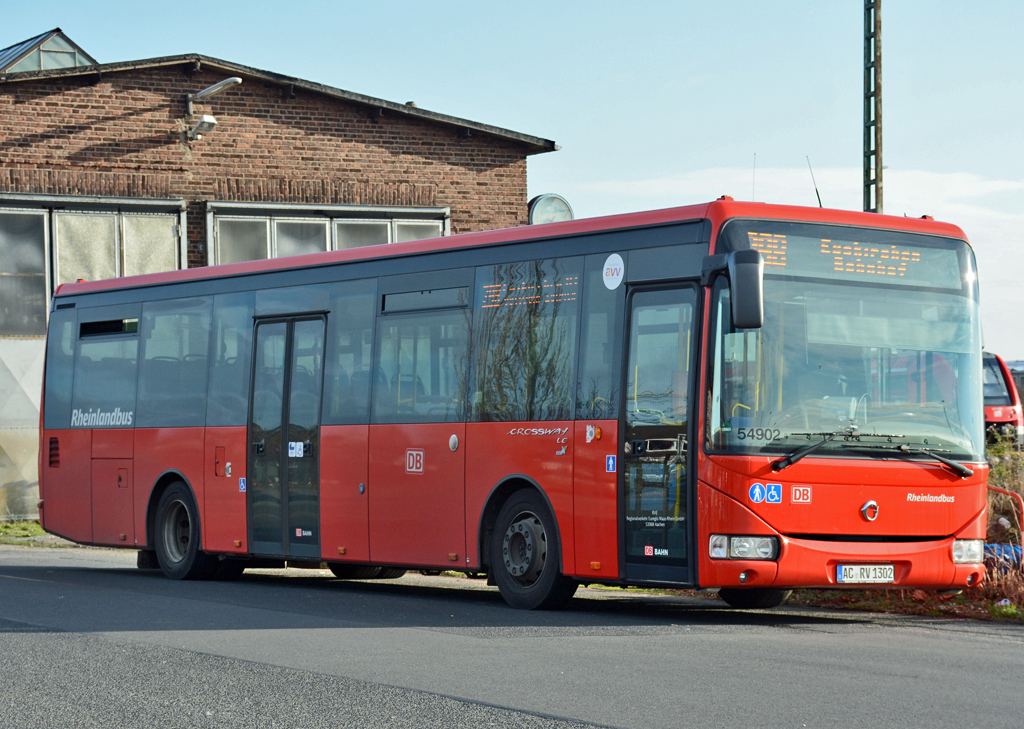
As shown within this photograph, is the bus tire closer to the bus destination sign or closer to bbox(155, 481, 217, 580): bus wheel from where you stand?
bbox(155, 481, 217, 580): bus wheel

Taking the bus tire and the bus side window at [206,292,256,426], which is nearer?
the bus side window at [206,292,256,426]

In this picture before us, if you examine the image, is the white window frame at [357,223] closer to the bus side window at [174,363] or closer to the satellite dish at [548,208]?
the satellite dish at [548,208]

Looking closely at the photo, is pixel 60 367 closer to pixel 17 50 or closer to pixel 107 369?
pixel 107 369

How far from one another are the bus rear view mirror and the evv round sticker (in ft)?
4.54

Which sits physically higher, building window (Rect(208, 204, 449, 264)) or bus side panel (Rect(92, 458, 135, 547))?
building window (Rect(208, 204, 449, 264))

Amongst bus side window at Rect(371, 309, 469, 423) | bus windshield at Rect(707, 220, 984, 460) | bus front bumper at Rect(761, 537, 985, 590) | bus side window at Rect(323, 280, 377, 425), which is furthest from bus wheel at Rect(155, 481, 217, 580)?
bus front bumper at Rect(761, 537, 985, 590)

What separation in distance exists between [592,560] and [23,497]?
16.6 meters

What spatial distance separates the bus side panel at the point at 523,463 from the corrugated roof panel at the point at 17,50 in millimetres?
22828

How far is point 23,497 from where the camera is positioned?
80.2 feet

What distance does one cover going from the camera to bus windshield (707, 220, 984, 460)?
1003cm

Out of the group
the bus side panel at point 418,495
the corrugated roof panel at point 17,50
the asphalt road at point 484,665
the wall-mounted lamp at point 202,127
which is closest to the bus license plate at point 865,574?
the asphalt road at point 484,665

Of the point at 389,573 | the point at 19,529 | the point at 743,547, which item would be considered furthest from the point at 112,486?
the point at 743,547

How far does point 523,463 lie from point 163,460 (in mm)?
6052

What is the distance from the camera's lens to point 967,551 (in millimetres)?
10570
